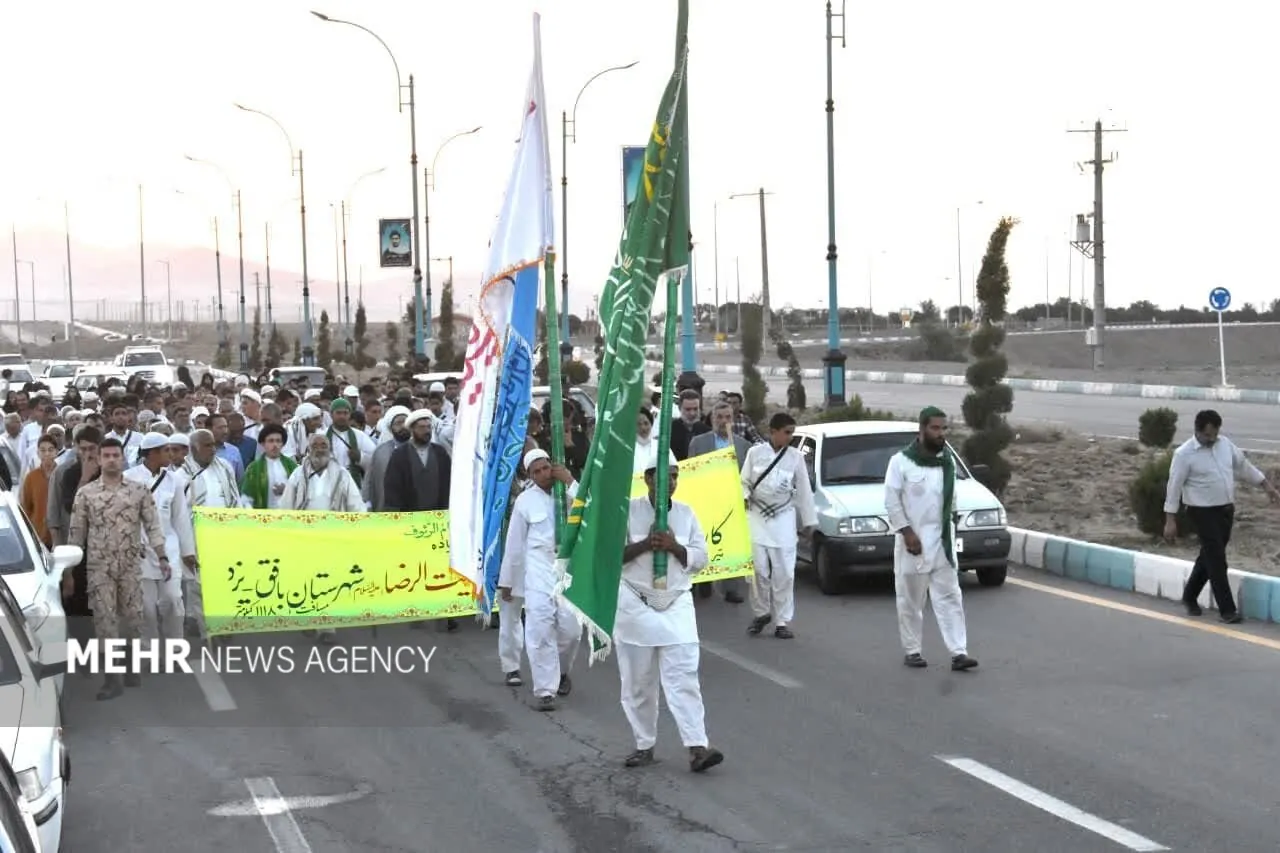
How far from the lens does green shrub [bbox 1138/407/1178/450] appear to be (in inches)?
1030

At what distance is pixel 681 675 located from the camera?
842 centimetres

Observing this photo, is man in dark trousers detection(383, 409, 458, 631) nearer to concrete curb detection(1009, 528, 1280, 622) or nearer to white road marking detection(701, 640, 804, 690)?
white road marking detection(701, 640, 804, 690)

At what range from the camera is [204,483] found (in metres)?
12.6

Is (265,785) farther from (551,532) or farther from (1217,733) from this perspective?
(1217,733)

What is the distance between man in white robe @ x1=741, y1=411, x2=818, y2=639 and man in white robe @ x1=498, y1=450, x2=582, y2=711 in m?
2.42

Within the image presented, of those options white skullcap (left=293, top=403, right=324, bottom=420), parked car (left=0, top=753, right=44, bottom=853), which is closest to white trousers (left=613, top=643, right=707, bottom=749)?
parked car (left=0, top=753, right=44, bottom=853)

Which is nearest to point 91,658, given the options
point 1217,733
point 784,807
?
point 784,807

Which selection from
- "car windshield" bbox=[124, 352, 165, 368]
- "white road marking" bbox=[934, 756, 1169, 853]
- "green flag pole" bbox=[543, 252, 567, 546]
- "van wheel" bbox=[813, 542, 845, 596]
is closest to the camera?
"white road marking" bbox=[934, 756, 1169, 853]

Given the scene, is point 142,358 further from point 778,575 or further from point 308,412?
point 778,575

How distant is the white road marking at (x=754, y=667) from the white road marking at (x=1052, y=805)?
2.25 m

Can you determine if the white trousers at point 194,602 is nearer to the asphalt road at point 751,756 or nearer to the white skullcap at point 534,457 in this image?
the asphalt road at point 751,756

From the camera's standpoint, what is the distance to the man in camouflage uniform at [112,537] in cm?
1070

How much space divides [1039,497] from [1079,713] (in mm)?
12807

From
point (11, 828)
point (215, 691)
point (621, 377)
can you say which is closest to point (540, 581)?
point (215, 691)
